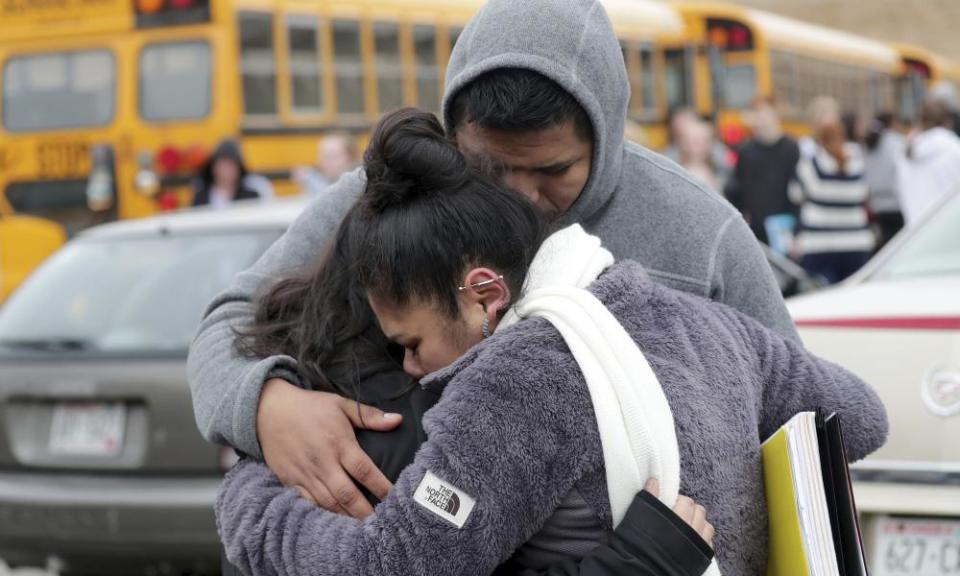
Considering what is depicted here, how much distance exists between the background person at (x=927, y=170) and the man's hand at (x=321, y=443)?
8.35 meters

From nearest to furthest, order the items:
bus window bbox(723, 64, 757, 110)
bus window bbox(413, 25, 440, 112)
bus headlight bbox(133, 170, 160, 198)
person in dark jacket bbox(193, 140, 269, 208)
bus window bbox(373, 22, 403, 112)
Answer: person in dark jacket bbox(193, 140, 269, 208)
bus headlight bbox(133, 170, 160, 198)
bus window bbox(373, 22, 403, 112)
bus window bbox(413, 25, 440, 112)
bus window bbox(723, 64, 757, 110)

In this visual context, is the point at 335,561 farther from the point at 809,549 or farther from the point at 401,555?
the point at 809,549

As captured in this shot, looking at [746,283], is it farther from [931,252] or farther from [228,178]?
[228,178]

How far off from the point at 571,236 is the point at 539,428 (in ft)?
1.10

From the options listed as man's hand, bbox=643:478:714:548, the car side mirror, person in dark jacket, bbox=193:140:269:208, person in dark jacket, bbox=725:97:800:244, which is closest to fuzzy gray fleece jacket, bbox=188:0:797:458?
man's hand, bbox=643:478:714:548

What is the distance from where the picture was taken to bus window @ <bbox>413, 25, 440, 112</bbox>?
14.4 metres

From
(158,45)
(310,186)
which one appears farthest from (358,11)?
(310,186)

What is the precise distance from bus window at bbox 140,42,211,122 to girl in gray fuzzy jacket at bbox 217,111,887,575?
36.7 ft

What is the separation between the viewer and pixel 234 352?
2.19 metres

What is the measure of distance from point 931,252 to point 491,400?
302 centimetres

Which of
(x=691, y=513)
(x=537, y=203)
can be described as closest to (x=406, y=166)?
(x=537, y=203)

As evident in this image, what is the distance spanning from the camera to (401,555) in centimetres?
172

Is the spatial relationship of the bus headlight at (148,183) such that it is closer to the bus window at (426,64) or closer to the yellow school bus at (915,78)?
the bus window at (426,64)

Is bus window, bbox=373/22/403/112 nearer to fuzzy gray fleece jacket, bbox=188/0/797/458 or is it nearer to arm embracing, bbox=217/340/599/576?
fuzzy gray fleece jacket, bbox=188/0/797/458
